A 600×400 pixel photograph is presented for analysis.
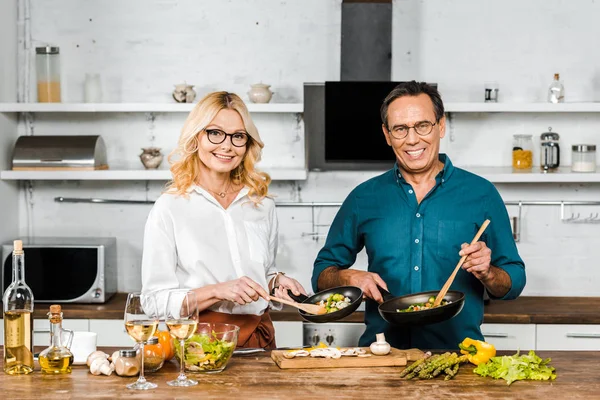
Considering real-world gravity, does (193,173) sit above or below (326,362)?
above

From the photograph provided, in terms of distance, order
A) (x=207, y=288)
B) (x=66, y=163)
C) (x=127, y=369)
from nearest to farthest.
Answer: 1. (x=127, y=369)
2. (x=207, y=288)
3. (x=66, y=163)

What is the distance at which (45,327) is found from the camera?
4156 millimetres

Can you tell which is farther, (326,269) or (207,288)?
(326,269)

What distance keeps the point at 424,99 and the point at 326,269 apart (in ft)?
2.27

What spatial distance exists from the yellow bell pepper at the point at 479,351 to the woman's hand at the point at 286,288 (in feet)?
1.94

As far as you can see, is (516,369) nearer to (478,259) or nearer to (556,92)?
(478,259)

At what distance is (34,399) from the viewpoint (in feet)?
6.61

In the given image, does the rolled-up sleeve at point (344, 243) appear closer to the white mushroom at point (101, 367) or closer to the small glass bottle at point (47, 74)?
the white mushroom at point (101, 367)

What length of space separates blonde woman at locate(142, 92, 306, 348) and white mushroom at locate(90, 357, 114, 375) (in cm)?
37

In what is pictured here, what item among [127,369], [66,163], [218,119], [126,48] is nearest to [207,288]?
[127,369]

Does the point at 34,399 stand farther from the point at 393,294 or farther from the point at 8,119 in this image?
the point at 8,119

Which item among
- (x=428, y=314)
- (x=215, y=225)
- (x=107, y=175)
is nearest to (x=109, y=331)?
(x=107, y=175)

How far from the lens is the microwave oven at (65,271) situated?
4.20 meters

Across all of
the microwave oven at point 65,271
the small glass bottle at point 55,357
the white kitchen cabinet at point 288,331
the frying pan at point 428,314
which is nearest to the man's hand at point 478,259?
the frying pan at point 428,314
